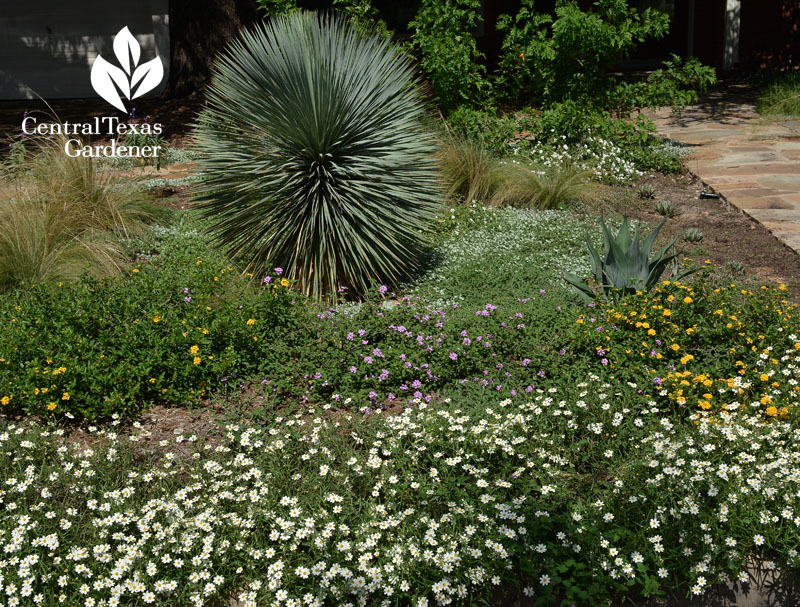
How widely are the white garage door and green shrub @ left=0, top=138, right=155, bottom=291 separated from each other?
914 centimetres

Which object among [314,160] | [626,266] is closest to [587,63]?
[626,266]

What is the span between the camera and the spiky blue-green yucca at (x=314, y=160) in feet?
17.8

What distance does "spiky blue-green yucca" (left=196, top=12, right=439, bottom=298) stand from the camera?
5.42m

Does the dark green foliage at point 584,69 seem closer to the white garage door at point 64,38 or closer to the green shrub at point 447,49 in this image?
the green shrub at point 447,49

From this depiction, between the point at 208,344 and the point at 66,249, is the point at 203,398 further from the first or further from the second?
the point at 66,249

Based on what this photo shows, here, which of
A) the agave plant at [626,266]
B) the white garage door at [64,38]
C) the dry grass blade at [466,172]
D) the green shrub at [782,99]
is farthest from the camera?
the white garage door at [64,38]

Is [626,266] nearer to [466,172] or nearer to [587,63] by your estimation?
[466,172]

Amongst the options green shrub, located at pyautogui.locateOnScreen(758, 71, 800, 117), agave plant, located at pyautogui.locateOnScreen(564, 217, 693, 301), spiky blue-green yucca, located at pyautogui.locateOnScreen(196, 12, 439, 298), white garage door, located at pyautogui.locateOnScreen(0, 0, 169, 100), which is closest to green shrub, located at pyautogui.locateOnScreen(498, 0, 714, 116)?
spiky blue-green yucca, located at pyautogui.locateOnScreen(196, 12, 439, 298)

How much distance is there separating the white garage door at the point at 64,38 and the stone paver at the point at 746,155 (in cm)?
965

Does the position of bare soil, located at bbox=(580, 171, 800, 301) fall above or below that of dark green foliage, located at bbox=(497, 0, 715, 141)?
below

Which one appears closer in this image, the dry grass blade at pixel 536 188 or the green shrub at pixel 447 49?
the dry grass blade at pixel 536 188

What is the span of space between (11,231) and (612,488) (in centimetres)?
452

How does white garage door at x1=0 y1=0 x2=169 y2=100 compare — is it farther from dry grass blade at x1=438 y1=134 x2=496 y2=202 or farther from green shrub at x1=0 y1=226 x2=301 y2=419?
green shrub at x1=0 y1=226 x2=301 y2=419

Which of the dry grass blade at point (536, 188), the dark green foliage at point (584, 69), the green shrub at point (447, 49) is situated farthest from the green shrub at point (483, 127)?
the dry grass blade at point (536, 188)
